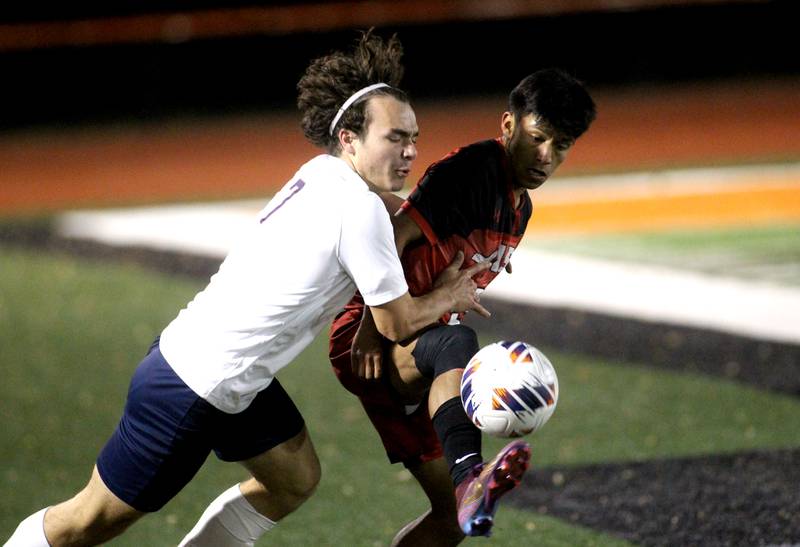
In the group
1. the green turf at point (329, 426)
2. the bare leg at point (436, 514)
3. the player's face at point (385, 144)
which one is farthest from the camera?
the green turf at point (329, 426)

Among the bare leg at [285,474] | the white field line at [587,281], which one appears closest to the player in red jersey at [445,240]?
Result: the bare leg at [285,474]

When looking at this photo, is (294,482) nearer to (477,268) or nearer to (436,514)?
(436,514)

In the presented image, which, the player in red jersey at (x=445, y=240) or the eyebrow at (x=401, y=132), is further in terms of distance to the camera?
the player in red jersey at (x=445, y=240)

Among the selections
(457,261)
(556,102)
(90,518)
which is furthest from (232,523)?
(556,102)

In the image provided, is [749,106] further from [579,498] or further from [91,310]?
[579,498]

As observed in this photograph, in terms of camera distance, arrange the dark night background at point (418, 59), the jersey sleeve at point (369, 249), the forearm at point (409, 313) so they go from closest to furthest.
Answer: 1. the jersey sleeve at point (369, 249)
2. the forearm at point (409, 313)
3. the dark night background at point (418, 59)

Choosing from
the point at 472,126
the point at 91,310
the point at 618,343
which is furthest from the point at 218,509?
the point at 472,126

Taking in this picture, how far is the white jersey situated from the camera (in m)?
4.44

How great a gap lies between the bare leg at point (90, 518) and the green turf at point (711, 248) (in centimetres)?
798

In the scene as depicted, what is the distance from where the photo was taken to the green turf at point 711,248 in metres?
12.2

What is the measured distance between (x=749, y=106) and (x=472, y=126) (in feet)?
17.9

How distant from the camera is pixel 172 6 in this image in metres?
24.2

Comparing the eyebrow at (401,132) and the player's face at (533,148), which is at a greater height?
the eyebrow at (401,132)

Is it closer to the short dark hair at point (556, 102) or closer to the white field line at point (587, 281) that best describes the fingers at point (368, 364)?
the short dark hair at point (556, 102)
